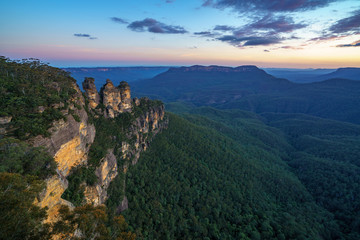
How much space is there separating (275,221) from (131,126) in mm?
54473

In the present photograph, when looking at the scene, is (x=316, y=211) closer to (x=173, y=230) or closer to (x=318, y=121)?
(x=173, y=230)

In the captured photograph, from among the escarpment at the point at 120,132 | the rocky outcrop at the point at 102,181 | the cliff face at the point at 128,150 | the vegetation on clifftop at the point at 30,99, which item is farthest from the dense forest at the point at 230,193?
the vegetation on clifftop at the point at 30,99

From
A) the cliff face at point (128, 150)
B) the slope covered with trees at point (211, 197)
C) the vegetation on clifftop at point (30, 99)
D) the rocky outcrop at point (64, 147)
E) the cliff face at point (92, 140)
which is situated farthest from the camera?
the slope covered with trees at point (211, 197)

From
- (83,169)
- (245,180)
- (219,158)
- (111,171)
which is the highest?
(83,169)

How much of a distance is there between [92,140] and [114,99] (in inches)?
810

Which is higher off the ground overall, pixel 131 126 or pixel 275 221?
pixel 131 126

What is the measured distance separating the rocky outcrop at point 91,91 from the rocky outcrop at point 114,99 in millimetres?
3440

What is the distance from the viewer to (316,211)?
6044cm

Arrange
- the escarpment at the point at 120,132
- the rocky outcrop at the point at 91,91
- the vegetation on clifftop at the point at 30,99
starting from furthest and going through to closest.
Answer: the rocky outcrop at the point at 91,91 < the escarpment at the point at 120,132 < the vegetation on clifftop at the point at 30,99

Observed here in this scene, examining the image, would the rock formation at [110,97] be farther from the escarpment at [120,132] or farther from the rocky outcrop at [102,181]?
the rocky outcrop at [102,181]

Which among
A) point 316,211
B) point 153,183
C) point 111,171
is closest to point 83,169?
point 111,171

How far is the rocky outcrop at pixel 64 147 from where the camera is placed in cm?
1702

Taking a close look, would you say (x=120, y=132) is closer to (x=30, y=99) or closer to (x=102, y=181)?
(x=102, y=181)

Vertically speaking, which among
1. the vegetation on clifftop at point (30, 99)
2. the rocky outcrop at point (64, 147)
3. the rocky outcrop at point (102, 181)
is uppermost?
the vegetation on clifftop at point (30, 99)
